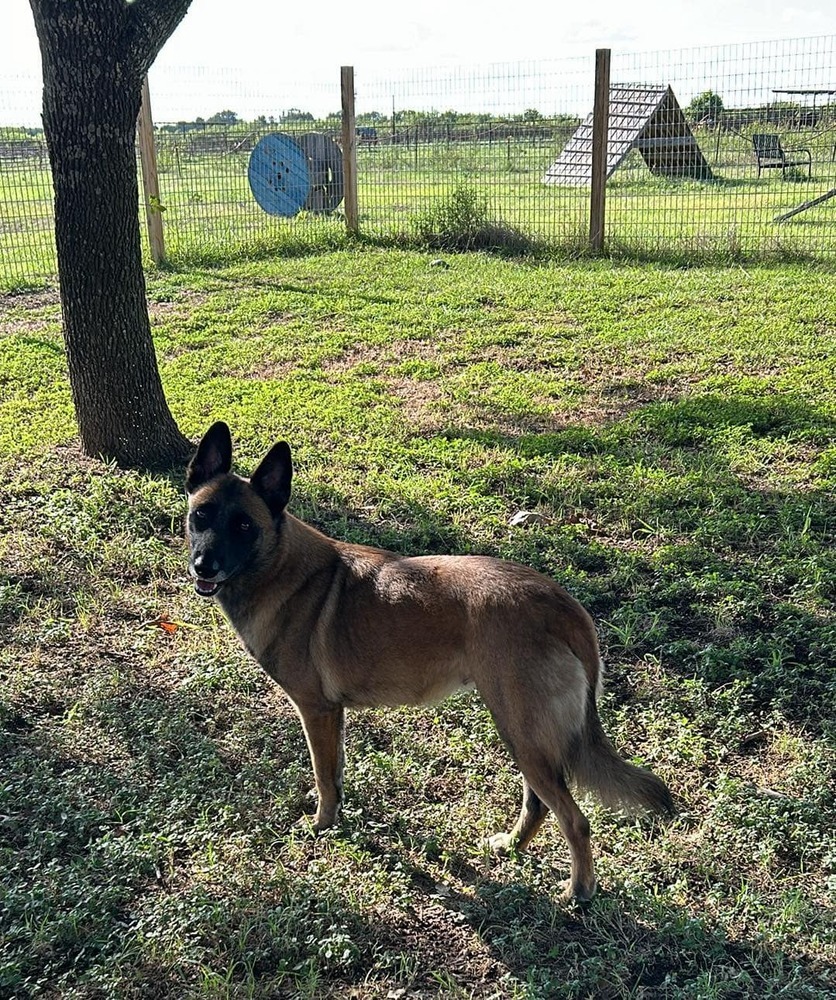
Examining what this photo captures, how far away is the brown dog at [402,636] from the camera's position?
2740 mm

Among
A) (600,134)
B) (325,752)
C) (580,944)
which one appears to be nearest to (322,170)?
(600,134)

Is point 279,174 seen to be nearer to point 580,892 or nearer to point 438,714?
point 438,714

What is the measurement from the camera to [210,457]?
134 inches

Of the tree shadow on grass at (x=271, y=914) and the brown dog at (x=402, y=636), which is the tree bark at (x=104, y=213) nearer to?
the brown dog at (x=402, y=636)

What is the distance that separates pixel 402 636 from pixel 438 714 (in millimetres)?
898

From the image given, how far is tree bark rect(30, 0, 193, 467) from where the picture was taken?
5223 mm

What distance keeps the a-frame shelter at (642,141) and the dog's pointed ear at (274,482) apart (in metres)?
11.3

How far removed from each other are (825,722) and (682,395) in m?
3.86

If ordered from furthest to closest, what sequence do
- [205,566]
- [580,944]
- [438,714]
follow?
[438,714] → [205,566] → [580,944]

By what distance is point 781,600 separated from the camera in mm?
4277

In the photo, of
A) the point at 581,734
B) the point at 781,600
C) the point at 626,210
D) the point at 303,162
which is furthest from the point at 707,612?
the point at 303,162

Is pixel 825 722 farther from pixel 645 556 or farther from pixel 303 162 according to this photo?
pixel 303 162

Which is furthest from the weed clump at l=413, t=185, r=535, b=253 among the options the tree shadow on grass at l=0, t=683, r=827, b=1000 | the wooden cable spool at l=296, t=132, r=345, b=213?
the tree shadow on grass at l=0, t=683, r=827, b=1000

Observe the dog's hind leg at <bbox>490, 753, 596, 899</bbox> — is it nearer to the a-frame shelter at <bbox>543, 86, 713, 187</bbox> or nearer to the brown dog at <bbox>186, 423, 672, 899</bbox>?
the brown dog at <bbox>186, 423, 672, 899</bbox>
